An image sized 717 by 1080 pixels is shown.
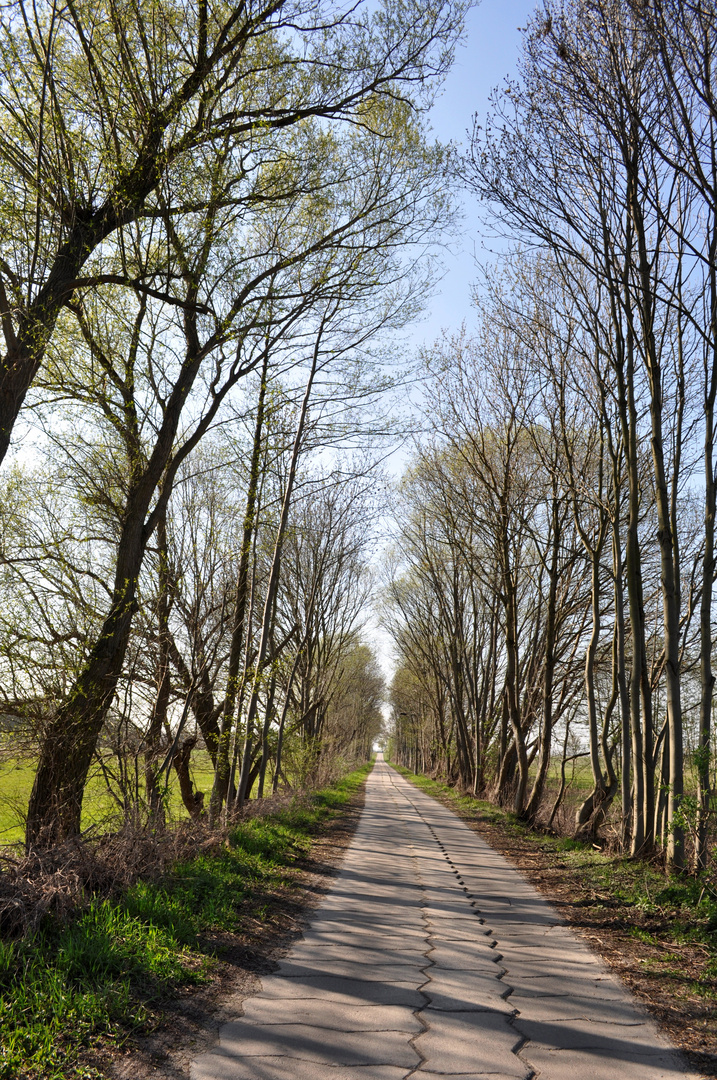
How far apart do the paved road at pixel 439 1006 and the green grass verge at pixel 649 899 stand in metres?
0.64

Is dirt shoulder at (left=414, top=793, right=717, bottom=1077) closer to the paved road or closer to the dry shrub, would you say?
the paved road

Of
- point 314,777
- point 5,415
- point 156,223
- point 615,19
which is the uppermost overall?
point 615,19

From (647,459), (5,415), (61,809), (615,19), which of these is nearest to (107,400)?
(5,415)

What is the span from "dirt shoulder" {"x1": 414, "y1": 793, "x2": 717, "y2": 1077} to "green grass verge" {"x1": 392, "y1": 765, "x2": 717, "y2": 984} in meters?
0.02

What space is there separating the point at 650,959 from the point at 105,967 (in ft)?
12.5

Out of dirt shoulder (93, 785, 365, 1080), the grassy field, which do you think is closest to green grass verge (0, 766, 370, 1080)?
dirt shoulder (93, 785, 365, 1080)

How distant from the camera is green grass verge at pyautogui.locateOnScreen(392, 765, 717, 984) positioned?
215 inches

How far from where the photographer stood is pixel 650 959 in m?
5.02

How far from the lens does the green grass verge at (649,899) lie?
5.47 m

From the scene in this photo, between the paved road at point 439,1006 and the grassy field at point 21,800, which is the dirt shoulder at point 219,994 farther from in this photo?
the grassy field at point 21,800

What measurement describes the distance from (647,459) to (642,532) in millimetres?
4972

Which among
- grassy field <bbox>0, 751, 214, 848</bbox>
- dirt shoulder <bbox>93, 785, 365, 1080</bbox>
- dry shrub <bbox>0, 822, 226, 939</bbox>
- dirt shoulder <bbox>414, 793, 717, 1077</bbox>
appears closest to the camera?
dirt shoulder <bbox>93, 785, 365, 1080</bbox>

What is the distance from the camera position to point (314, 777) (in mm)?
20781

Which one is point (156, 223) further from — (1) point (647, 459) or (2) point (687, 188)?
(1) point (647, 459)
